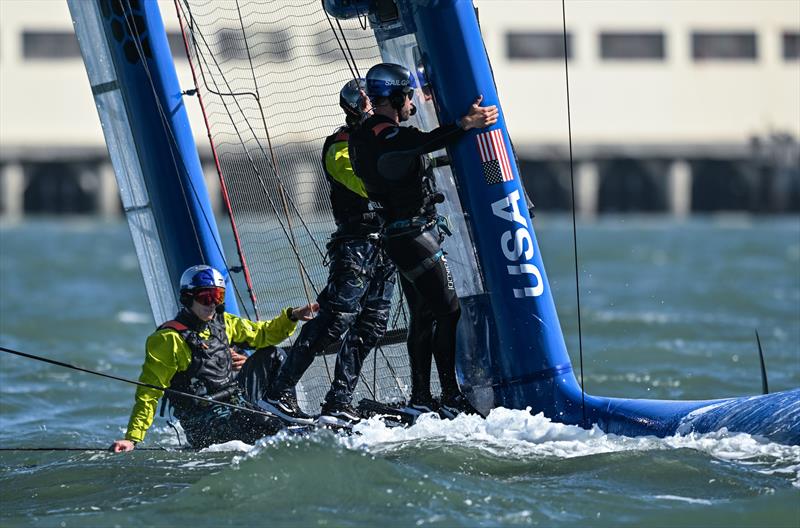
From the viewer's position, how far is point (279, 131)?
855 centimetres

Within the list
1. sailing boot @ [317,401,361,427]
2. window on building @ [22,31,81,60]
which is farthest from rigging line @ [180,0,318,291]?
window on building @ [22,31,81,60]

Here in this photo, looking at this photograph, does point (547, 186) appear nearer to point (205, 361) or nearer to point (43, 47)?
point (43, 47)

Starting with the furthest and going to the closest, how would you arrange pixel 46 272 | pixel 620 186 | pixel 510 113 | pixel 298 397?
pixel 620 186, pixel 510 113, pixel 46 272, pixel 298 397

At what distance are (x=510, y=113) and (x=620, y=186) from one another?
568 centimetres

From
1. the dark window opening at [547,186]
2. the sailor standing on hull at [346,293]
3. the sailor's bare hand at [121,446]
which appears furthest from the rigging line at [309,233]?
the dark window opening at [547,186]

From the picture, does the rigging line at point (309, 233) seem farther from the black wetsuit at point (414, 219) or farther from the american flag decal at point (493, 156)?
the american flag decal at point (493, 156)

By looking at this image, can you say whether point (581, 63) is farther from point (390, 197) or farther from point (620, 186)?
point (390, 197)

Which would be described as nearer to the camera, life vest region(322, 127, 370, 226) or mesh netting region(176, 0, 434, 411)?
life vest region(322, 127, 370, 226)

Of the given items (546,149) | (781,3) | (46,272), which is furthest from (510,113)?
(46,272)

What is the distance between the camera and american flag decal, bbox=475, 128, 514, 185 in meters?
7.08

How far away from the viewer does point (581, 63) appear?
4084 cm

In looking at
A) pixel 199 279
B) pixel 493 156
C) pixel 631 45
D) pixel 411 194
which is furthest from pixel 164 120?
pixel 631 45

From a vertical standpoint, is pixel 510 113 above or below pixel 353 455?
above

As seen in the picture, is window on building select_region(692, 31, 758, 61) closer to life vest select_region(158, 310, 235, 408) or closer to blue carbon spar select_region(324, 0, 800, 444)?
blue carbon spar select_region(324, 0, 800, 444)
